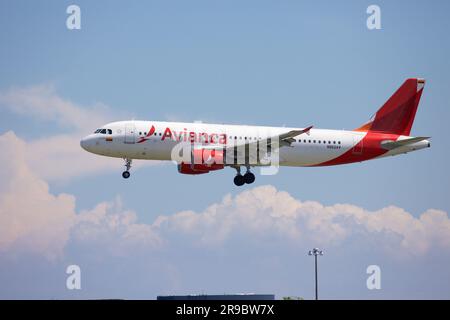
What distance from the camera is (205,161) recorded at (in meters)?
79.4

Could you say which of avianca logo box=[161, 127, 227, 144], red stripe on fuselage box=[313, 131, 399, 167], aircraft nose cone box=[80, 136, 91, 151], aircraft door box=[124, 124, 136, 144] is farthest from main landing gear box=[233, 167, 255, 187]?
aircraft nose cone box=[80, 136, 91, 151]

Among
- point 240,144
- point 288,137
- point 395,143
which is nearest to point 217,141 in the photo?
point 240,144

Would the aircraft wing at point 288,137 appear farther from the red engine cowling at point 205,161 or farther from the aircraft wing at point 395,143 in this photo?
the aircraft wing at point 395,143

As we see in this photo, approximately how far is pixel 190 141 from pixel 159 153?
308cm

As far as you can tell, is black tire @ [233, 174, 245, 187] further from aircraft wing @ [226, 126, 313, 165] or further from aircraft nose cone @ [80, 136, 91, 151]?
aircraft nose cone @ [80, 136, 91, 151]

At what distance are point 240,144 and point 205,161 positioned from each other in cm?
426

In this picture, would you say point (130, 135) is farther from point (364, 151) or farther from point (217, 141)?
point (364, 151)

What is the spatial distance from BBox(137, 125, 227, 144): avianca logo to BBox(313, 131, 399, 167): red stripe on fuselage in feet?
36.9

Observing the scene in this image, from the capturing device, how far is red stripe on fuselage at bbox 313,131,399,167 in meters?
87.7

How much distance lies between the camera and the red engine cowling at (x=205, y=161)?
79.2 meters

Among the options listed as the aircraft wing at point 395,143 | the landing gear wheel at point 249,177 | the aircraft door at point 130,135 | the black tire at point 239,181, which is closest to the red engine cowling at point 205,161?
the black tire at point 239,181
